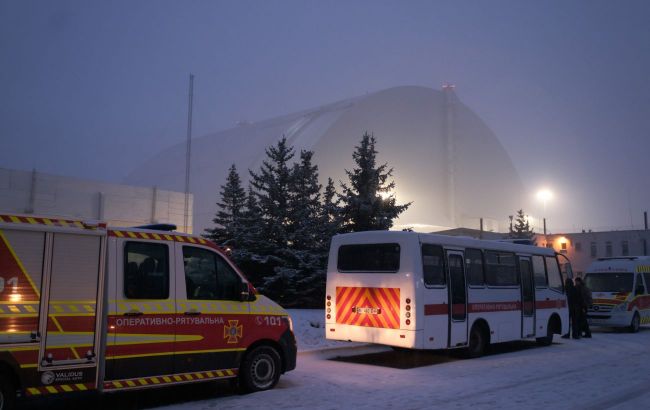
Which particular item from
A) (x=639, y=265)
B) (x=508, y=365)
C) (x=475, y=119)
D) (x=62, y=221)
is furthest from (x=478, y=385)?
(x=475, y=119)

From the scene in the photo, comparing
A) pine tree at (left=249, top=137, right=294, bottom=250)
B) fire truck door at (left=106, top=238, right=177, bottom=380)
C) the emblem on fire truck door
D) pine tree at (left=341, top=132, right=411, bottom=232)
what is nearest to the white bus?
the emblem on fire truck door

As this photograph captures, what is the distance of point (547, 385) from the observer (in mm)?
9898

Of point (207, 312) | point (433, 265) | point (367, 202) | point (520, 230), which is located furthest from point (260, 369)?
point (520, 230)

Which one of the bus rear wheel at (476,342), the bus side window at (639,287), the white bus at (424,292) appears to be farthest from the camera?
Answer: the bus side window at (639,287)

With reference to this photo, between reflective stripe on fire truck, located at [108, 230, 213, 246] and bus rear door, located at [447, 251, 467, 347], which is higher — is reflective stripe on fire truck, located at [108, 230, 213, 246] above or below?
above

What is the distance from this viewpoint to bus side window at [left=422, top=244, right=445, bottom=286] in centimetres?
1228

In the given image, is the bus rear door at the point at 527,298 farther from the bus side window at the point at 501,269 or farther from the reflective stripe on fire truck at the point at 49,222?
the reflective stripe on fire truck at the point at 49,222

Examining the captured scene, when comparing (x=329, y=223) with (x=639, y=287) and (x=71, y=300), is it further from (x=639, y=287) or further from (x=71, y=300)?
(x=71, y=300)

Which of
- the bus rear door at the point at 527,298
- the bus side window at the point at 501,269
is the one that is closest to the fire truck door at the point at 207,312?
the bus side window at the point at 501,269

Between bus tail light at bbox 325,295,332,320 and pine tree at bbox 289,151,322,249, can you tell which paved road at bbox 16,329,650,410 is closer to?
bus tail light at bbox 325,295,332,320

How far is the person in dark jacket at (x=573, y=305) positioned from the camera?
17.9 m

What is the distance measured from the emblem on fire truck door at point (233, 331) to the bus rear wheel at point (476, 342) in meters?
6.40

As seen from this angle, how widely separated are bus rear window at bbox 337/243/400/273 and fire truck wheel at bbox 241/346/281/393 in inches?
Answer: 148

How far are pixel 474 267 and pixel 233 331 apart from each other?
6876 millimetres
